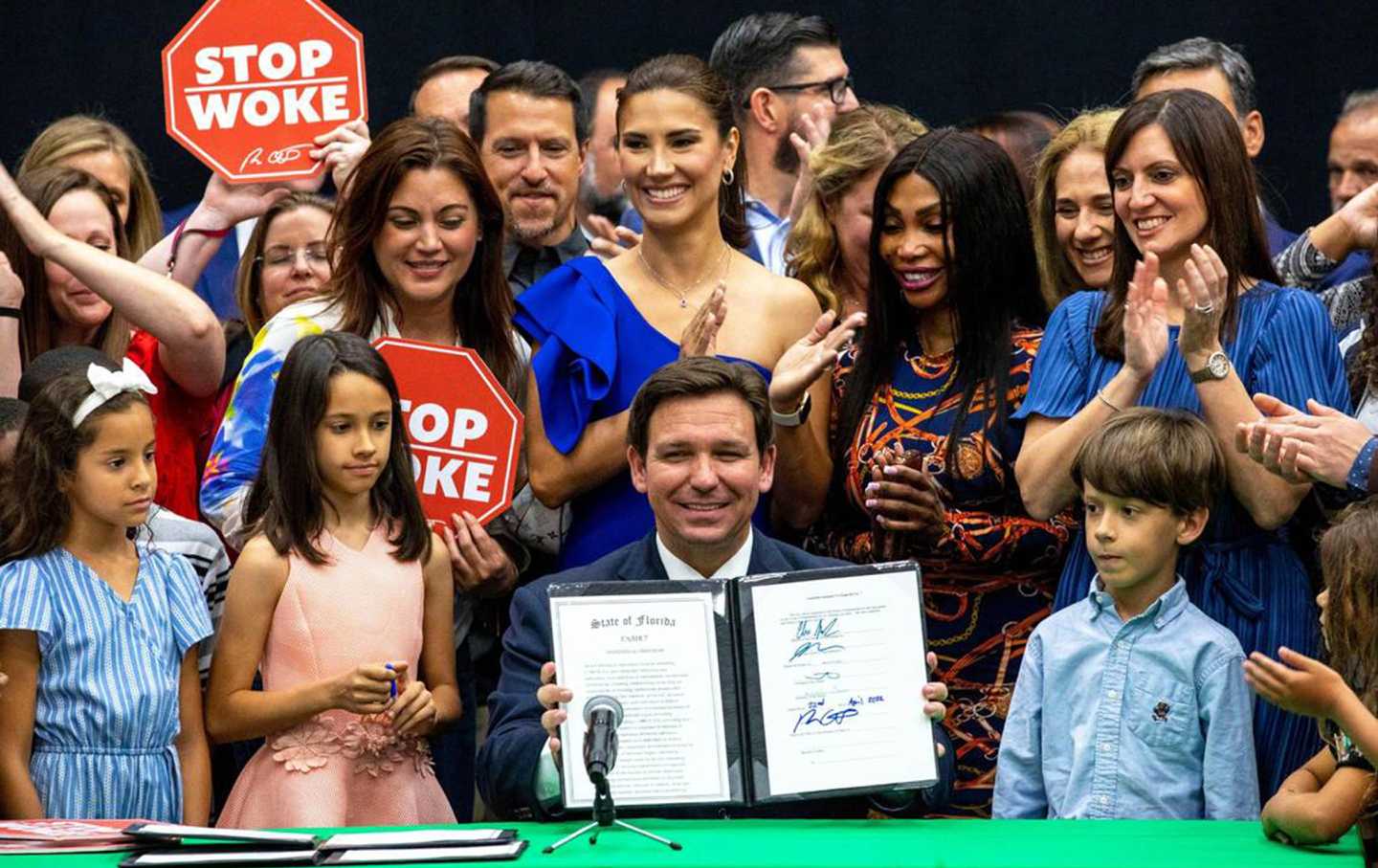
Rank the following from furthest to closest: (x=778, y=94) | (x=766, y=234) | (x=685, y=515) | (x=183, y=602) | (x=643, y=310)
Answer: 1. (x=778, y=94)
2. (x=766, y=234)
3. (x=643, y=310)
4. (x=183, y=602)
5. (x=685, y=515)

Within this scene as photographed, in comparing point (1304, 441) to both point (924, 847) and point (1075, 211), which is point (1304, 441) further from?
point (1075, 211)

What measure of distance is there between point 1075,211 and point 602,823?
228cm

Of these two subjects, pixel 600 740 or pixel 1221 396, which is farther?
pixel 1221 396

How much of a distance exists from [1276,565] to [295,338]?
2.15 meters

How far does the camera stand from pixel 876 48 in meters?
7.23

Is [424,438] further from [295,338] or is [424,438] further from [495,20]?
[495,20]

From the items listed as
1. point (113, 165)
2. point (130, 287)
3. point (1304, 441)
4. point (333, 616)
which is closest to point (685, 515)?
point (333, 616)

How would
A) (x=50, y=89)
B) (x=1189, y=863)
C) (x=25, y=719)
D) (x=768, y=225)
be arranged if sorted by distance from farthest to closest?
(x=50, y=89)
(x=768, y=225)
(x=25, y=719)
(x=1189, y=863)

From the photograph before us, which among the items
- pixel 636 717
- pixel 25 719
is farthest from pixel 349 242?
pixel 636 717

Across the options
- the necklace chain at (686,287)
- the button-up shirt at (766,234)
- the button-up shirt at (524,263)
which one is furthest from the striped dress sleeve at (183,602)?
the button-up shirt at (766,234)

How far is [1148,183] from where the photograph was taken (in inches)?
177

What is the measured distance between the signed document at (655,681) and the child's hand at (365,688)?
0.72 metres

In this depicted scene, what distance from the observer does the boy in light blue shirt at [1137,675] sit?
4.11 m
